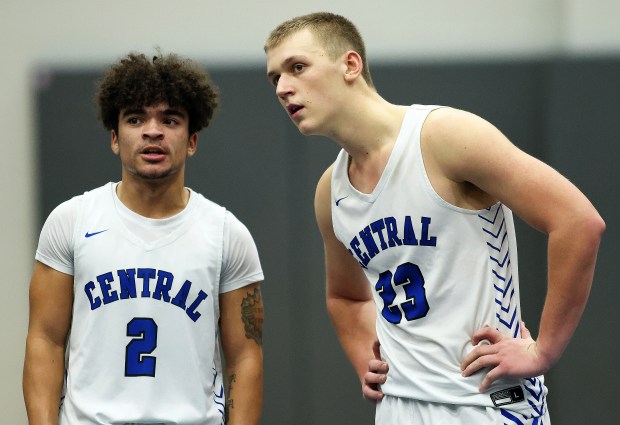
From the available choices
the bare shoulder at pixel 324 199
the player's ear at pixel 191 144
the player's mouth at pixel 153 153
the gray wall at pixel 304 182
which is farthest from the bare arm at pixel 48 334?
the gray wall at pixel 304 182

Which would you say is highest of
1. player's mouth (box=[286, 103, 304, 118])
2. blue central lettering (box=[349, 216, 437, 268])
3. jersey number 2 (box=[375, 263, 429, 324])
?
player's mouth (box=[286, 103, 304, 118])

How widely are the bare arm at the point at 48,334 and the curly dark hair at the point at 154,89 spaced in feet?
1.66

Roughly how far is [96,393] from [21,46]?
261 centimetres

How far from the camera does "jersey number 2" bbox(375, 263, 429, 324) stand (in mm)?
2070

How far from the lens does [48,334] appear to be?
248 centimetres

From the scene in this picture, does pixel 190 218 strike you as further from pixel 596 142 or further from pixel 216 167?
pixel 596 142

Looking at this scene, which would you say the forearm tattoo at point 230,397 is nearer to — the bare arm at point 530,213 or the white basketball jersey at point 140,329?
the white basketball jersey at point 140,329

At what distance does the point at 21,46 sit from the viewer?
175 inches

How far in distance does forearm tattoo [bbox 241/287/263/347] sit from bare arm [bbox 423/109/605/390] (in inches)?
30.3

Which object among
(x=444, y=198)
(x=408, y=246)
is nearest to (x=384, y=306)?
(x=408, y=246)

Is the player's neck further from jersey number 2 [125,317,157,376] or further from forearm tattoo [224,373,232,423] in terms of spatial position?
forearm tattoo [224,373,232,423]

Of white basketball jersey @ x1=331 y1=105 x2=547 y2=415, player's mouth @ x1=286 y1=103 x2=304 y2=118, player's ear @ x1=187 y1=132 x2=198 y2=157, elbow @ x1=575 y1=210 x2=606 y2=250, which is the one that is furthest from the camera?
player's ear @ x1=187 y1=132 x2=198 y2=157

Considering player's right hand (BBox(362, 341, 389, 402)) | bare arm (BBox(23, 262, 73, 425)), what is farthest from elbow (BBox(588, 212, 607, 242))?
bare arm (BBox(23, 262, 73, 425))

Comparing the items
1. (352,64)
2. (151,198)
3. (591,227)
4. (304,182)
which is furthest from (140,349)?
(304,182)
